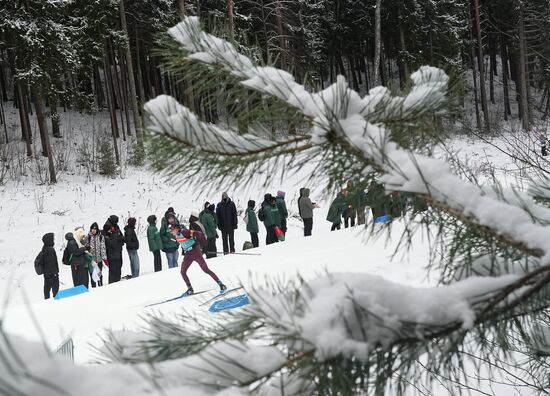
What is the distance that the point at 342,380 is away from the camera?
0.83 metres

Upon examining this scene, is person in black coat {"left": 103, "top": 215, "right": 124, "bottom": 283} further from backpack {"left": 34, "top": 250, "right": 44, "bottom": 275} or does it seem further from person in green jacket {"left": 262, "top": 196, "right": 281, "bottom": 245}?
person in green jacket {"left": 262, "top": 196, "right": 281, "bottom": 245}

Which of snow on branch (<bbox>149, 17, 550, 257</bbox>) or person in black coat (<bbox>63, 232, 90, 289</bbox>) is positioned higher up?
snow on branch (<bbox>149, 17, 550, 257</bbox>)

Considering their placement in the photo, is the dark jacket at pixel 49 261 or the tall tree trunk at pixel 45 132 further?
the tall tree trunk at pixel 45 132

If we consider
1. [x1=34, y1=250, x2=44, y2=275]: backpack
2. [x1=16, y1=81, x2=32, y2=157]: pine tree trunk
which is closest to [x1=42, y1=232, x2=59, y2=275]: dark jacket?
[x1=34, y1=250, x2=44, y2=275]: backpack

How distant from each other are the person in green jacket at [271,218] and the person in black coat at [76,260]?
4599 mm

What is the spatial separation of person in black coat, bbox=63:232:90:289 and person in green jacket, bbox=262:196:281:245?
4.60 metres

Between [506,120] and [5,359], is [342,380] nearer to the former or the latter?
[5,359]

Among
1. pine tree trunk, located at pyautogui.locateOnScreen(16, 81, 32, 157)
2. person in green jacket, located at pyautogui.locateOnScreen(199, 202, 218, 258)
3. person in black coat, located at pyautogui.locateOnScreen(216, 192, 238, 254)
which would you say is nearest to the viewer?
person in green jacket, located at pyautogui.locateOnScreen(199, 202, 218, 258)

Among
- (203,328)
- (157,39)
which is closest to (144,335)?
(203,328)

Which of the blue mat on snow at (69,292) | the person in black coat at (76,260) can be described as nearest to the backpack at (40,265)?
the person in black coat at (76,260)

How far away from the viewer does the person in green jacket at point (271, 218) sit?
517 inches

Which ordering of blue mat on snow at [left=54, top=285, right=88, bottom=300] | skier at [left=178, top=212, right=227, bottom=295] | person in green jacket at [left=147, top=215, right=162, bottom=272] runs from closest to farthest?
1. skier at [left=178, top=212, right=227, bottom=295]
2. blue mat on snow at [left=54, top=285, right=88, bottom=300]
3. person in green jacket at [left=147, top=215, right=162, bottom=272]

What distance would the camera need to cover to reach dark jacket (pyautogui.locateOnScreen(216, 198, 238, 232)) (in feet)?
42.7

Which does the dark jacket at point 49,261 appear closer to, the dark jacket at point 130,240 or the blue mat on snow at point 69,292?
the blue mat on snow at point 69,292
